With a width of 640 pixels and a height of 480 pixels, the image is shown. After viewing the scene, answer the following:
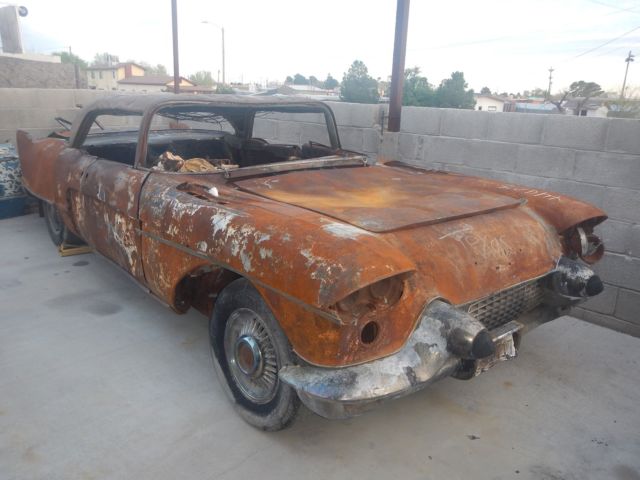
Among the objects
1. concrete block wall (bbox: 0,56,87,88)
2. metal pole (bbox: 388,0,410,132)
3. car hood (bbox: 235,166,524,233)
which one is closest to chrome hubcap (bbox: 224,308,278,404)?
car hood (bbox: 235,166,524,233)

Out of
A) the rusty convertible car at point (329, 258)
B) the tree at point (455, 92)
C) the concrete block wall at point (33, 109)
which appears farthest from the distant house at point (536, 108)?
the rusty convertible car at point (329, 258)

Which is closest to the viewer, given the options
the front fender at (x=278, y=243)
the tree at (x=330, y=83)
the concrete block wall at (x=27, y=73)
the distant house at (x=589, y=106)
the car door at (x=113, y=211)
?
the front fender at (x=278, y=243)

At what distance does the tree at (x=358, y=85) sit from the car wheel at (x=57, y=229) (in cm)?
1734

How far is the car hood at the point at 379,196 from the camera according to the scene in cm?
240

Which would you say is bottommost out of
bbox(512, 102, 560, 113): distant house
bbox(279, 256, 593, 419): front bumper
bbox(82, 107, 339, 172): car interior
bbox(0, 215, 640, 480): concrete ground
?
bbox(0, 215, 640, 480): concrete ground

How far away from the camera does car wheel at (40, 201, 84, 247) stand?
4727 mm

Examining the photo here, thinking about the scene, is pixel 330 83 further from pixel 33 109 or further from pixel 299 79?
pixel 33 109

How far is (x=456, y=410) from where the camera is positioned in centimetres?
260

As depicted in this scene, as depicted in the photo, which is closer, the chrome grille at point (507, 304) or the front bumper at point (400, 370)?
the front bumper at point (400, 370)

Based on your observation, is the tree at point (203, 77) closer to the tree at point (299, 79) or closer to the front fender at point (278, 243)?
the tree at point (299, 79)

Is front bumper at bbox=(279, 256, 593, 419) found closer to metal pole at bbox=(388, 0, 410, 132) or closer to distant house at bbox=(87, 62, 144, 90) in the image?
metal pole at bbox=(388, 0, 410, 132)

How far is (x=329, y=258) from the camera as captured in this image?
1.82 metres

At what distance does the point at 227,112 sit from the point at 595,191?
111 inches

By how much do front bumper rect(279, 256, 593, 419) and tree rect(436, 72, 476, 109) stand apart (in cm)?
1677
